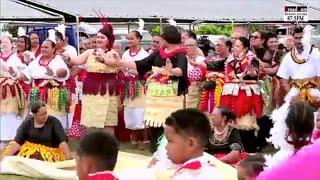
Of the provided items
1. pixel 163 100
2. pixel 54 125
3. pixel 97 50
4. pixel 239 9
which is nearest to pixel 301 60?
pixel 163 100

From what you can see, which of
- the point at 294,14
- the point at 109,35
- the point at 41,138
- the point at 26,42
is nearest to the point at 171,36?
the point at 109,35

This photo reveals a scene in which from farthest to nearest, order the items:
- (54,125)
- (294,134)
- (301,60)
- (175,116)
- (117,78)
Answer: (117,78), (301,60), (54,125), (175,116), (294,134)

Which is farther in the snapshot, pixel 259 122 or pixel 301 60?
pixel 259 122

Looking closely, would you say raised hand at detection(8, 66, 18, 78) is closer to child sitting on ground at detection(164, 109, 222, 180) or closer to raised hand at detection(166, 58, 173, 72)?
raised hand at detection(166, 58, 173, 72)

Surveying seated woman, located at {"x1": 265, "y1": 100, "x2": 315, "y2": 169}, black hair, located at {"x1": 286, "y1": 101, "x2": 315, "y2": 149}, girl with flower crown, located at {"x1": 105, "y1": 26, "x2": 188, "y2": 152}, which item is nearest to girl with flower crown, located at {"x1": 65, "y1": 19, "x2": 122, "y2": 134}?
girl with flower crown, located at {"x1": 105, "y1": 26, "x2": 188, "y2": 152}

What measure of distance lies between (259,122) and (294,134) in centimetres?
513

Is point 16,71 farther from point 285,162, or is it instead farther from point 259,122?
point 285,162

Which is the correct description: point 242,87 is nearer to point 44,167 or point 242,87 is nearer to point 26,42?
point 44,167

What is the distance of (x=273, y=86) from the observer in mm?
8156

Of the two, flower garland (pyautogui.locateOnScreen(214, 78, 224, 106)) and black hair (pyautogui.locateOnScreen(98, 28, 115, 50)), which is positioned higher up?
black hair (pyautogui.locateOnScreen(98, 28, 115, 50))

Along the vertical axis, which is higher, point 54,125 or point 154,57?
point 154,57

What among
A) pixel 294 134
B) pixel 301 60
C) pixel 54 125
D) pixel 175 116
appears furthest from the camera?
pixel 301 60

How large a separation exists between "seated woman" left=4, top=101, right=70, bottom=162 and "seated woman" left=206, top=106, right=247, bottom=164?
1441 mm

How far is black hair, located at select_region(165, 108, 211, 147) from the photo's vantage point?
133 inches
